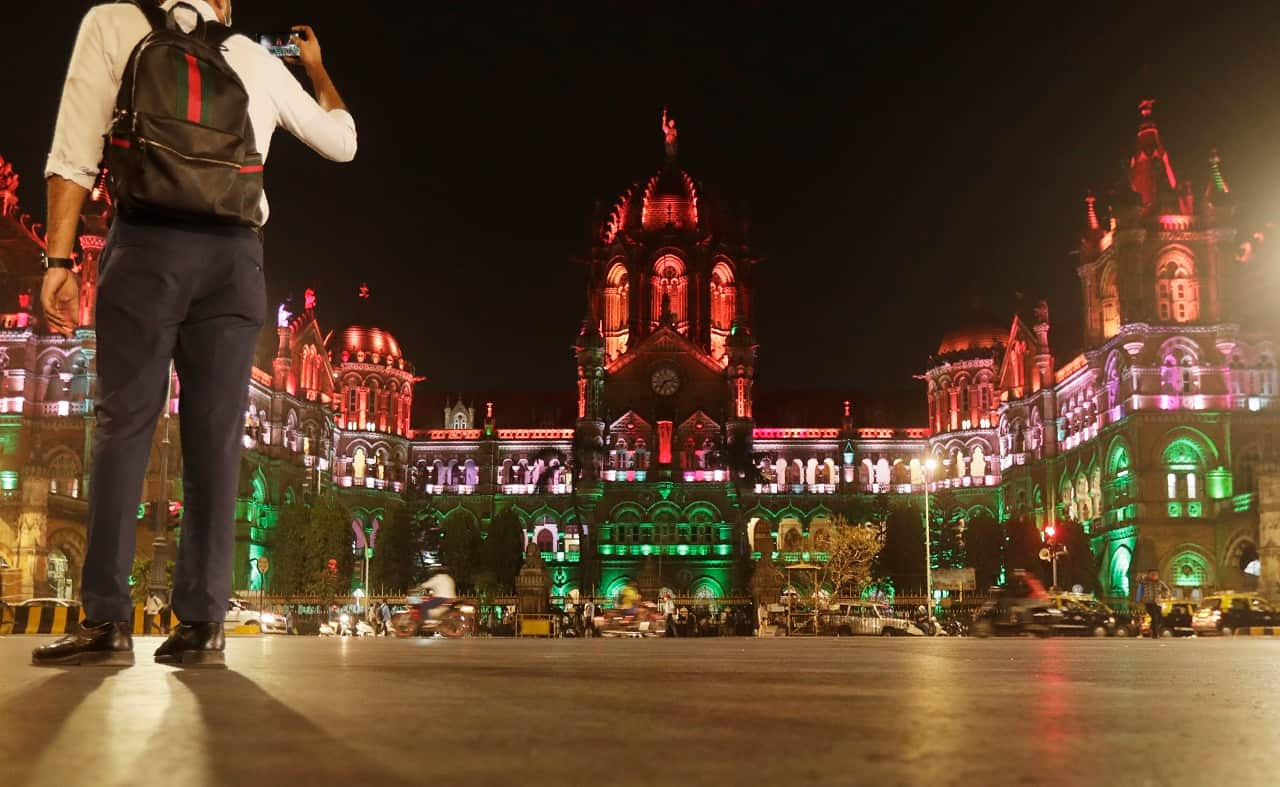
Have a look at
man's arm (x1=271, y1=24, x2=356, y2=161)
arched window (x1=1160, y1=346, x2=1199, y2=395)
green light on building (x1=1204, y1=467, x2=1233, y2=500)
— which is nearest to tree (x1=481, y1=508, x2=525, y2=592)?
arched window (x1=1160, y1=346, x2=1199, y2=395)

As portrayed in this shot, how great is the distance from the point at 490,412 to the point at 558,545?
1279 centimetres

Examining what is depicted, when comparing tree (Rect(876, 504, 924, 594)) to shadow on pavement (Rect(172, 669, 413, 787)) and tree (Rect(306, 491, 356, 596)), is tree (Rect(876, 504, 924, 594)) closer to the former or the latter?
tree (Rect(306, 491, 356, 596))

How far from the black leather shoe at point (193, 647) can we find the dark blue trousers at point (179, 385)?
39mm

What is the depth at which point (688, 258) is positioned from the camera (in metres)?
88.6

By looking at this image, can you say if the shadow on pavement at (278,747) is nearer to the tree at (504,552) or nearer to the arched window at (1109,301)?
the tree at (504,552)

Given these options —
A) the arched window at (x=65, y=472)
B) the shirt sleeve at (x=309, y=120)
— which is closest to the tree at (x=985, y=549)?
the arched window at (x=65, y=472)

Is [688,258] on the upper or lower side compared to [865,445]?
upper

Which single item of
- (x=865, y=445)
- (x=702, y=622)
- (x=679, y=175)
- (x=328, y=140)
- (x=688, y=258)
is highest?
(x=679, y=175)

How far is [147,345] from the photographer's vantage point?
4254mm

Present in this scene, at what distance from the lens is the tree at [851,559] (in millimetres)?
67812

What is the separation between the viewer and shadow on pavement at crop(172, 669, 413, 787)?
1914 millimetres

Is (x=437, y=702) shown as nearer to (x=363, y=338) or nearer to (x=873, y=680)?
(x=873, y=680)

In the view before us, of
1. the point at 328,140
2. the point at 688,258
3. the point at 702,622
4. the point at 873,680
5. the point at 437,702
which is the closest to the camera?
the point at 437,702

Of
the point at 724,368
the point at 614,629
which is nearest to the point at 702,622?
the point at 614,629
